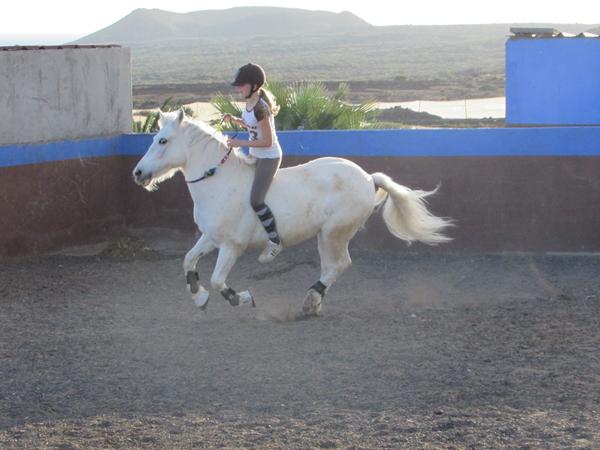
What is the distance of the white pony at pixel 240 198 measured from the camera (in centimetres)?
866

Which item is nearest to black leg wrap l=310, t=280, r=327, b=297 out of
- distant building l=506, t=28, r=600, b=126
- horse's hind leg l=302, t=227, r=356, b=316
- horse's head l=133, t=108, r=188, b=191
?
horse's hind leg l=302, t=227, r=356, b=316

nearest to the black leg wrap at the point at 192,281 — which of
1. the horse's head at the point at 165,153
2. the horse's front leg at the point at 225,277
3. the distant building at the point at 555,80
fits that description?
the horse's front leg at the point at 225,277

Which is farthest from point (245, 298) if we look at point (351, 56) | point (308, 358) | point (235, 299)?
point (351, 56)

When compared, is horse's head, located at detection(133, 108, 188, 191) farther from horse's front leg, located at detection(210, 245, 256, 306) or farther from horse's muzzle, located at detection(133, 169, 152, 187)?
horse's front leg, located at detection(210, 245, 256, 306)

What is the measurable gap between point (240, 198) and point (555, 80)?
1179 centimetres

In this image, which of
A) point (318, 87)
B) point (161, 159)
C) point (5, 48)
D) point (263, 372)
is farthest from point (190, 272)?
point (318, 87)

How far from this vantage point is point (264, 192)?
28.7 ft

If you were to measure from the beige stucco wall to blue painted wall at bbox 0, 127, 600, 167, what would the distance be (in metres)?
0.17

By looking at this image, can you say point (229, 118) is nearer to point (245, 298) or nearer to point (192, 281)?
point (192, 281)

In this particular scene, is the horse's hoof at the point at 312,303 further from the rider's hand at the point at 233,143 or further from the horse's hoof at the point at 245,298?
the rider's hand at the point at 233,143

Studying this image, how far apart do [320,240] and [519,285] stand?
7.27ft

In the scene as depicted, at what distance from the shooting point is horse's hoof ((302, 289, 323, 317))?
8930 mm

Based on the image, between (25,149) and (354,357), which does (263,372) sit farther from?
(25,149)

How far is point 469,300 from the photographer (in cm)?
965
